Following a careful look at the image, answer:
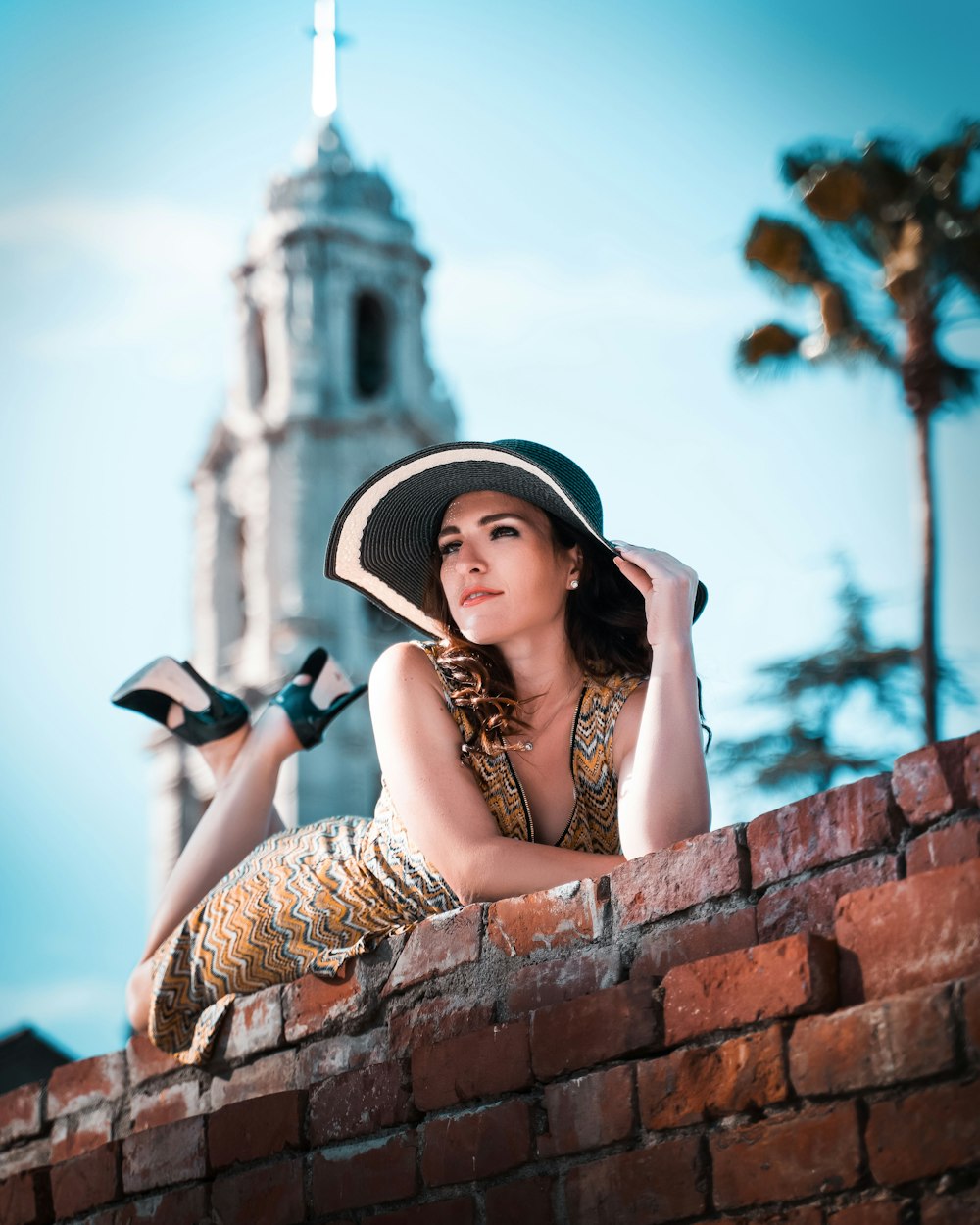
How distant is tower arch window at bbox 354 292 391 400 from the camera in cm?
4109

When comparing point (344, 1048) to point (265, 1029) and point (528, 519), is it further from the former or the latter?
point (528, 519)

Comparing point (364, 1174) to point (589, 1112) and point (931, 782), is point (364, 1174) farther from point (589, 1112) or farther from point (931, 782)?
point (931, 782)

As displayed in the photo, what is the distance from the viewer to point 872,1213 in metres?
2.56

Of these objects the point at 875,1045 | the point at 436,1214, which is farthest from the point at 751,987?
the point at 436,1214

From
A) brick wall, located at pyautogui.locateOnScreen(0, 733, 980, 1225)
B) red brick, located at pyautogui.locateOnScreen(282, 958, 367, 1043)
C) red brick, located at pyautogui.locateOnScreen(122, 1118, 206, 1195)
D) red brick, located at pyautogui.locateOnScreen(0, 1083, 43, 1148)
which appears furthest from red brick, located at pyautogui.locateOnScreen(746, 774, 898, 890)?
red brick, located at pyautogui.locateOnScreen(0, 1083, 43, 1148)

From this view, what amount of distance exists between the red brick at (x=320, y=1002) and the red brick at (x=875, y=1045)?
1.21 m

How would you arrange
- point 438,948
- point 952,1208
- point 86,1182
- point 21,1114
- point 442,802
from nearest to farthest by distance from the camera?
point 952,1208, point 438,948, point 442,802, point 86,1182, point 21,1114

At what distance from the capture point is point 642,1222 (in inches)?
114

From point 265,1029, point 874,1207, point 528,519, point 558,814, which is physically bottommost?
point 874,1207

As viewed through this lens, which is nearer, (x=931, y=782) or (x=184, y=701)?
(x=931, y=782)

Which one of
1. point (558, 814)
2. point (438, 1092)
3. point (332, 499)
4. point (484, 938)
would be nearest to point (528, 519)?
point (558, 814)

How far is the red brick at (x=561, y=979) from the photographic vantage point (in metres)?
3.24

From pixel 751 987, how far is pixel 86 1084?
87.0 inches

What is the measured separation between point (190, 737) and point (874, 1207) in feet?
11.4
